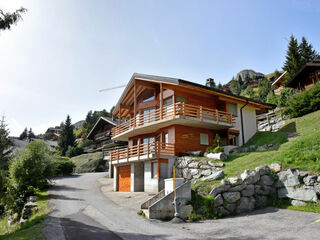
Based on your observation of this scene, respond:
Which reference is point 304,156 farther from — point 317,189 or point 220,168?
point 220,168

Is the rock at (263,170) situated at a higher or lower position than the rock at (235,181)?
higher

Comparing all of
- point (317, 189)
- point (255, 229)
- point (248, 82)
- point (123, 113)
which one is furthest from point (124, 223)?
point (248, 82)

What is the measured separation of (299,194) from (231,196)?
3451 millimetres

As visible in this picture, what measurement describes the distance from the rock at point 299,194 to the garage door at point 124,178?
14645 mm

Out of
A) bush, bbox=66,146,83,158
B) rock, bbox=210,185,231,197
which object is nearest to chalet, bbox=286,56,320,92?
rock, bbox=210,185,231,197

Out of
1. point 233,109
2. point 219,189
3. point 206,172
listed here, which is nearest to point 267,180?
point 219,189

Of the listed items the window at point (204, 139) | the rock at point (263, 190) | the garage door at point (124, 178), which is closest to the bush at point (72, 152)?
the garage door at point (124, 178)

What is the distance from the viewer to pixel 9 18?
11875 mm

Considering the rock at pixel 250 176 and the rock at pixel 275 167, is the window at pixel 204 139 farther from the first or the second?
the rock at pixel 250 176

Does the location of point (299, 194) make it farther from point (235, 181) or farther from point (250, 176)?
point (235, 181)

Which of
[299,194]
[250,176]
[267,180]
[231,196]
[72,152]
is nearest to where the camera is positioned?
[299,194]

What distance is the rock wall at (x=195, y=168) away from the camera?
676 inches

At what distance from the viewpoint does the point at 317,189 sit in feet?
39.1

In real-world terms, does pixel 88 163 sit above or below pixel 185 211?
above
